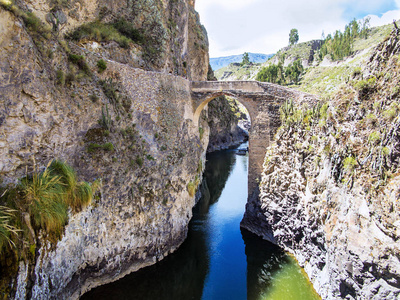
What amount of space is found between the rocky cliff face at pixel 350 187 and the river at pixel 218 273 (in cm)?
94

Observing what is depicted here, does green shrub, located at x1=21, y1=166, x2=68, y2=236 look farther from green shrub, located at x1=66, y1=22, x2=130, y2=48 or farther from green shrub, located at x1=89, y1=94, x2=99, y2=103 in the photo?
green shrub, located at x1=66, y1=22, x2=130, y2=48

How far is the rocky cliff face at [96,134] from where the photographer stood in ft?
23.1

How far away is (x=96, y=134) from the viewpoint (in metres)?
9.53

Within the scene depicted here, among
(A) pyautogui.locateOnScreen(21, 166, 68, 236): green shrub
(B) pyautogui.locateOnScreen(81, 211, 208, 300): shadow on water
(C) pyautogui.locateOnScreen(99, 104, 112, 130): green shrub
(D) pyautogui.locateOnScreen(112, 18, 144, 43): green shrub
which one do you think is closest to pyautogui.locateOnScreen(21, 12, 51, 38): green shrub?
(C) pyautogui.locateOnScreen(99, 104, 112, 130): green shrub

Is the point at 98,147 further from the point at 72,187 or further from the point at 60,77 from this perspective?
the point at 60,77

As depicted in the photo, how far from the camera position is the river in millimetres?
10195

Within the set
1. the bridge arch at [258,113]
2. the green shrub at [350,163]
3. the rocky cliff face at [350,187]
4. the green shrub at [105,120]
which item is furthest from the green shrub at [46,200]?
the bridge arch at [258,113]

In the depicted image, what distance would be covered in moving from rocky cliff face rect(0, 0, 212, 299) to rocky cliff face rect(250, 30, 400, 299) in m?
5.83

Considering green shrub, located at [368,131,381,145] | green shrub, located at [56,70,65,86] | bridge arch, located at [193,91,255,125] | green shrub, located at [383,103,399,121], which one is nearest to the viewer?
green shrub, located at [383,103,399,121]

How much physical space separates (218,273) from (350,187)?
22.7 ft

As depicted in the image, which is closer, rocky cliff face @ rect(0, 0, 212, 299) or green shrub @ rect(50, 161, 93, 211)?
rocky cliff face @ rect(0, 0, 212, 299)

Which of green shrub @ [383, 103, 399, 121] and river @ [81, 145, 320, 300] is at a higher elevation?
green shrub @ [383, 103, 399, 121]

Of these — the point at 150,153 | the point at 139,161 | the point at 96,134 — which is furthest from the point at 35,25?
the point at 150,153

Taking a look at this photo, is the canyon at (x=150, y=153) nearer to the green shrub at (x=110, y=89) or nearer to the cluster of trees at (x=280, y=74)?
the green shrub at (x=110, y=89)
